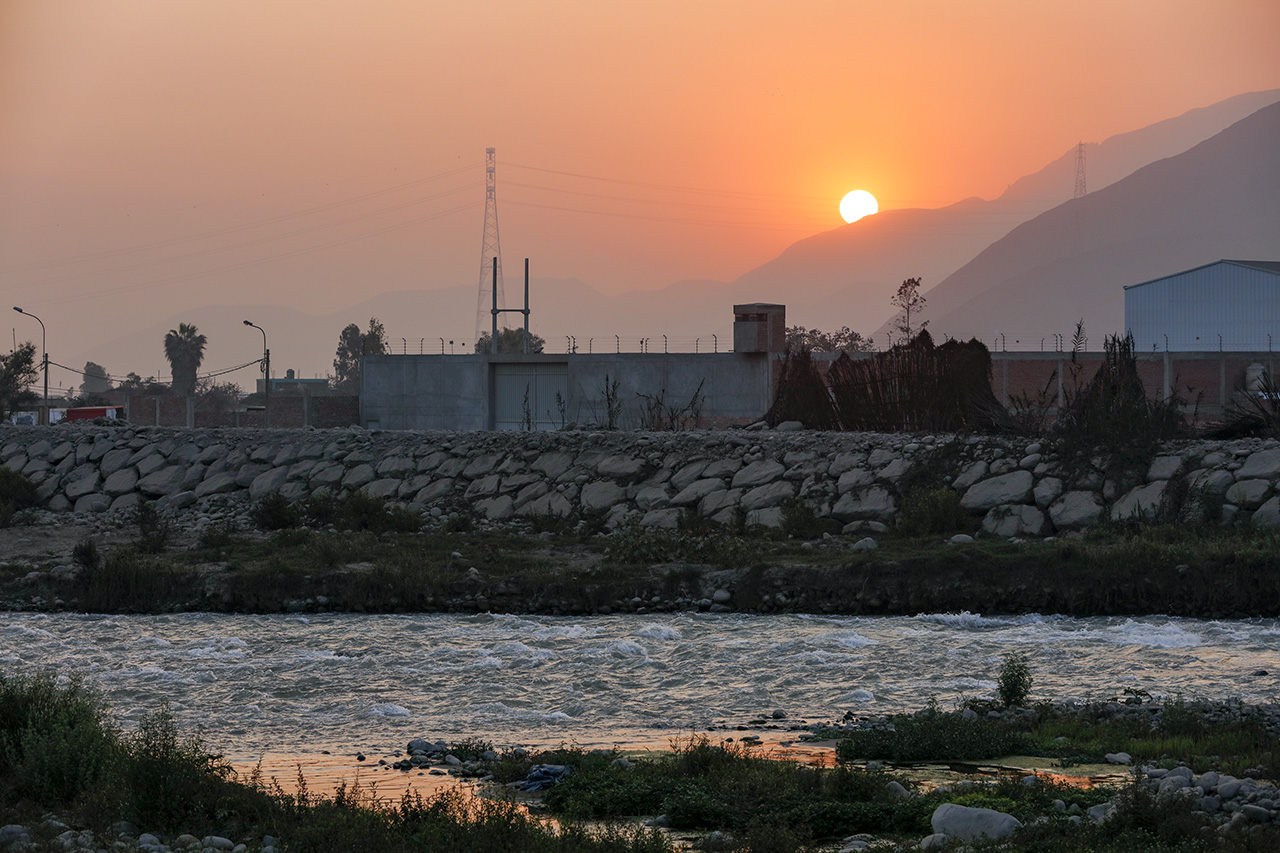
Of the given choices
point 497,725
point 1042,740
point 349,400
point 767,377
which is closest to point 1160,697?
point 1042,740

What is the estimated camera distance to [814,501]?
90.2 ft

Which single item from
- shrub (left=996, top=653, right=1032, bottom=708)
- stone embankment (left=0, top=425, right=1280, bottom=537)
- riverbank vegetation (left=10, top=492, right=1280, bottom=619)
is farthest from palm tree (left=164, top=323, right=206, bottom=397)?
shrub (left=996, top=653, right=1032, bottom=708)

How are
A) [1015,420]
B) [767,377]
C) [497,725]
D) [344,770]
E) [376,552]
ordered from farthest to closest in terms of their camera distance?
[767,377] < [1015,420] < [376,552] < [497,725] < [344,770]

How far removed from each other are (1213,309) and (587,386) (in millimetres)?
42720

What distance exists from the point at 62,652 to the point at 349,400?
4132cm

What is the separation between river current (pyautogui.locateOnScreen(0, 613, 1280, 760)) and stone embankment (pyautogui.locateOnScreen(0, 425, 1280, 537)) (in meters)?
5.16

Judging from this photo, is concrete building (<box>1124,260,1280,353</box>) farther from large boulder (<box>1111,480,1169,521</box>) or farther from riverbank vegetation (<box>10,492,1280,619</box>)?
riverbank vegetation (<box>10,492,1280,619</box>)

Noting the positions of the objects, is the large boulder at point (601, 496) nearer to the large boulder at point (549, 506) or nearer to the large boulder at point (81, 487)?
the large boulder at point (549, 506)

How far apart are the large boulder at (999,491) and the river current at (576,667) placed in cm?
516

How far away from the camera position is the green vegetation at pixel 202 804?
9086 mm

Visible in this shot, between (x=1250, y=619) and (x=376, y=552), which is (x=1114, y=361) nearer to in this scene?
(x=1250, y=619)

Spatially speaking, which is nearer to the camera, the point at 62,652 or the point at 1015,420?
the point at 62,652

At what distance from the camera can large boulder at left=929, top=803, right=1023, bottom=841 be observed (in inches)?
362

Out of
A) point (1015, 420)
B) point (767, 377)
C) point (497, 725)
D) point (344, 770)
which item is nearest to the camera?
point (344, 770)
